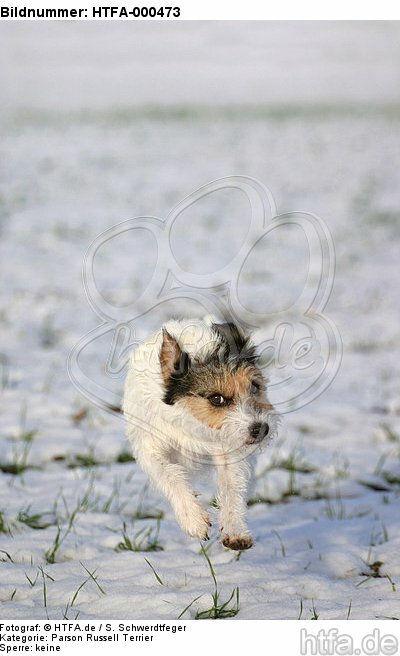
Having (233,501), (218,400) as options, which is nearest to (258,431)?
(218,400)

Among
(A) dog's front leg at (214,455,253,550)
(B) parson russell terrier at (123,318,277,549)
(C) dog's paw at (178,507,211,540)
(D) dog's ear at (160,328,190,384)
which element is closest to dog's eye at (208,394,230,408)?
(B) parson russell terrier at (123,318,277,549)

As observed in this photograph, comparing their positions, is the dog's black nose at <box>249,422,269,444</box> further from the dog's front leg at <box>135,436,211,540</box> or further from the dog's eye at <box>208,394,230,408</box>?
the dog's front leg at <box>135,436,211,540</box>

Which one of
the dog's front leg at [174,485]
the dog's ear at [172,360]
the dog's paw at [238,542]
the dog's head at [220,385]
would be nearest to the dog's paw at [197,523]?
the dog's front leg at [174,485]

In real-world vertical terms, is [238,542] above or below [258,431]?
below

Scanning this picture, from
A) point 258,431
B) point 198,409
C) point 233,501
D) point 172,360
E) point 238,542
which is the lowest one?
point 238,542

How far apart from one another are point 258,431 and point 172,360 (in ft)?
1.32

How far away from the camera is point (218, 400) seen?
3074 mm

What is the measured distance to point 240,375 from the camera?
10.2 ft

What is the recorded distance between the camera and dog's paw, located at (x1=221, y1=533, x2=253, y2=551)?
3.00m

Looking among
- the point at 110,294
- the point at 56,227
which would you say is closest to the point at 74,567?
the point at 110,294

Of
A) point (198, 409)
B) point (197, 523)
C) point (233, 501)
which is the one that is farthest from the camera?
point (233, 501)

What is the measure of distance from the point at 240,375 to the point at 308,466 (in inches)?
120

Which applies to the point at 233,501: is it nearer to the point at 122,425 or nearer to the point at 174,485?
the point at 174,485

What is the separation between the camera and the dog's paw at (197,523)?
9.52 ft
